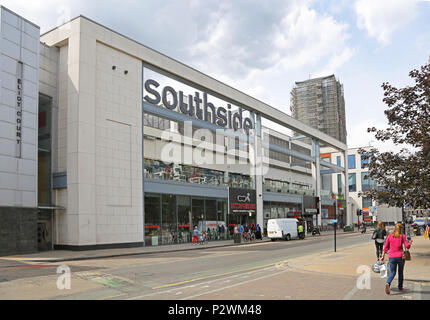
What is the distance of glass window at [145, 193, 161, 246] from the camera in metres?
32.6

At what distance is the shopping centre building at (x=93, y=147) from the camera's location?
2505 centimetres

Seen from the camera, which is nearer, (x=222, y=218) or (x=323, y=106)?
(x=222, y=218)

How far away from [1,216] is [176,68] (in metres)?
20.0

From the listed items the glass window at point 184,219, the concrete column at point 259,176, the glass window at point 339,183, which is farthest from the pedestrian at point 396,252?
the glass window at point 339,183

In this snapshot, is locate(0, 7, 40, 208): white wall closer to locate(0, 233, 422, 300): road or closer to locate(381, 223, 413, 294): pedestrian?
locate(0, 233, 422, 300): road

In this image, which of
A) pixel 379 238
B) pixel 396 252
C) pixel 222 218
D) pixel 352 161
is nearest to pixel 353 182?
pixel 352 161

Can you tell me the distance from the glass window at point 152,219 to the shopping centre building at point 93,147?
0.08 metres

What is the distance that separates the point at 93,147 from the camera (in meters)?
28.6

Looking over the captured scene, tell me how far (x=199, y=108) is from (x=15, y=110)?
18.5 meters

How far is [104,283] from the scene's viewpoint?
1248 centimetres

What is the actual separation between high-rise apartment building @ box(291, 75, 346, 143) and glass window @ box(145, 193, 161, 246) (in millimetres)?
81693

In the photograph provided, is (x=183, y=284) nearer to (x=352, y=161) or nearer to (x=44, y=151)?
(x=44, y=151)

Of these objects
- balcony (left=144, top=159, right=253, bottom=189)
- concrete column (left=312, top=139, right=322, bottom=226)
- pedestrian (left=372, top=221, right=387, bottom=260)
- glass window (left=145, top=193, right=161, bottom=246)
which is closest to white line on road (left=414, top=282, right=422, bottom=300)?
pedestrian (left=372, top=221, right=387, bottom=260)
